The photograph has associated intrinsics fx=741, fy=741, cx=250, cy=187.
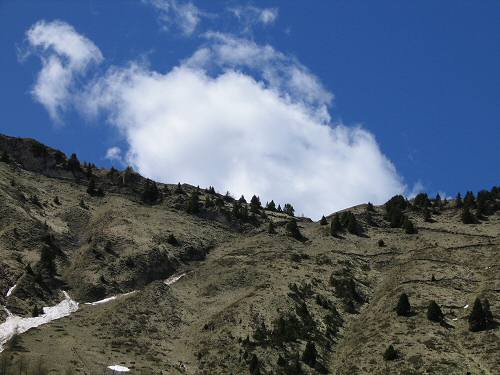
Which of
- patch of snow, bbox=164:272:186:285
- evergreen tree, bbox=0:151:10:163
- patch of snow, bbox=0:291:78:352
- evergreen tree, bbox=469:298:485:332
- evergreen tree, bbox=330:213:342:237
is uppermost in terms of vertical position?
evergreen tree, bbox=0:151:10:163

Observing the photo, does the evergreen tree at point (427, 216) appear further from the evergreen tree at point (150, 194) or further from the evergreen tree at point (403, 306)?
the evergreen tree at point (150, 194)

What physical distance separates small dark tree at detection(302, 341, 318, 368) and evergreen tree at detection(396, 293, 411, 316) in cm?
1420

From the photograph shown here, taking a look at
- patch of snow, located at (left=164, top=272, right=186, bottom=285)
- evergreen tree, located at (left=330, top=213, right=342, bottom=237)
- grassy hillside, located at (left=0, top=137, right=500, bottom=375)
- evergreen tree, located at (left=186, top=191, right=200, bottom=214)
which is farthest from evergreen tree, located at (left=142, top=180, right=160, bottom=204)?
evergreen tree, located at (left=330, top=213, right=342, bottom=237)

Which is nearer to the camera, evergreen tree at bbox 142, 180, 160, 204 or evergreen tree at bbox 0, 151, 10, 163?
evergreen tree at bbox 0, 151, 10, 163

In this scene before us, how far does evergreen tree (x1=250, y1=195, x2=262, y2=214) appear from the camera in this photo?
156625 millimetres

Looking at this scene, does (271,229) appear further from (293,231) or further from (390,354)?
(390,354)

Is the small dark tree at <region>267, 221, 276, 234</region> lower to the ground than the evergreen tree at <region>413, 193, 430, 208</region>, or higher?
lower

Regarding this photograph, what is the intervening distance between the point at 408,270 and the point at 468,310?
18.1m

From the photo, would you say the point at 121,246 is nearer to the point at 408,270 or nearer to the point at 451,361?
the point at 408,270

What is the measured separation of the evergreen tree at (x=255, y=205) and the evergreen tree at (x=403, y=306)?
63.8m

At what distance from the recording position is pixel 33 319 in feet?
303

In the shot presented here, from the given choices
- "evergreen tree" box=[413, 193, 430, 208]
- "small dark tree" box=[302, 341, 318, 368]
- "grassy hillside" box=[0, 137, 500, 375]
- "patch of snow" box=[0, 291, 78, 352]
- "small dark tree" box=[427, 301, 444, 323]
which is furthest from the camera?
"evergreen tree" box=[413, 193, 430, 208]

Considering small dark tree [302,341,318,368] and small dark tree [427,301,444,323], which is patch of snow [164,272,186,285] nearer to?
small dark tree [302,341,318,368]

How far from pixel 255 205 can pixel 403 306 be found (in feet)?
235
